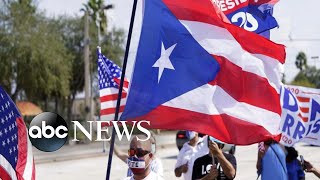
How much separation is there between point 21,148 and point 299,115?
3075mm

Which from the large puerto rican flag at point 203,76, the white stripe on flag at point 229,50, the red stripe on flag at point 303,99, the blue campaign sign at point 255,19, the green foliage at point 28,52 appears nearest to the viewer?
the large puerto rican flag at point 203,76

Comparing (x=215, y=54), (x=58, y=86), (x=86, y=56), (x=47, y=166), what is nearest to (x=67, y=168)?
(x=47, y=166)

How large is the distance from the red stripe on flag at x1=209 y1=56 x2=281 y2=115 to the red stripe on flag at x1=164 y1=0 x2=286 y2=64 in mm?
207

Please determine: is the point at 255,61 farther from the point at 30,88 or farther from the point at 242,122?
Answer: the point at 30,88

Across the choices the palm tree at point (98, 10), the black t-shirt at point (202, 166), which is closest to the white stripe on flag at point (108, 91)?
the black t-shirt at point (202, 166)

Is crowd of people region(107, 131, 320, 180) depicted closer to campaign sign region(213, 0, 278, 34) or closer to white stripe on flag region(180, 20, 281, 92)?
white stripe on flag region(180, 20, 281, 92)

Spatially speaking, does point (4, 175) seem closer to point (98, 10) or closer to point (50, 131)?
point (50, 131)

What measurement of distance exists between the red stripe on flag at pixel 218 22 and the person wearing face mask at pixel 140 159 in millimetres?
1161

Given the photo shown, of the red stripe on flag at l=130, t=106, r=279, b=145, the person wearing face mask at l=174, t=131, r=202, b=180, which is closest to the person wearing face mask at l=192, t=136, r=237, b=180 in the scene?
the person wearing face mask at l=174, t=131, r=202, b=180

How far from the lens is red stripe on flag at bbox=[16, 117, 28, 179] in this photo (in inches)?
180

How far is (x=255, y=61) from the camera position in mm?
5320

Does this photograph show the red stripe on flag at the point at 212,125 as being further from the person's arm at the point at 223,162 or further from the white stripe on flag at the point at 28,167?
the white stripe on flag at the point at 28,167

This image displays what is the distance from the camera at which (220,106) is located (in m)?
5.20

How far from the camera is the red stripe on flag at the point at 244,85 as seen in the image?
528cm
